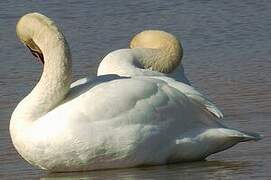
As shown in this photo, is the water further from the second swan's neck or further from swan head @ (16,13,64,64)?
swan head @ (16,13,64,64)

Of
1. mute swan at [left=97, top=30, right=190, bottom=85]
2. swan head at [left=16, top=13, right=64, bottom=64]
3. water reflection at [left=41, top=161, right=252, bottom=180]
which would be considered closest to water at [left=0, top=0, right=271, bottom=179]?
water reflection at [left=41, top=161, right=252, bottom=180]

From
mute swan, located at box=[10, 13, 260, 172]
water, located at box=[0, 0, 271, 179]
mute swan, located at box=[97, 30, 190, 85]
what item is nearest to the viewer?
mute swan, located at box=[10, 13, 260, 172]

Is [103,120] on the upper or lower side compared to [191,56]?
upper

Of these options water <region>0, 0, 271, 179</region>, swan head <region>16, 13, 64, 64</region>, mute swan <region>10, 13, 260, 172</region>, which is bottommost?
water <region>0, 0, 271, 179</region>

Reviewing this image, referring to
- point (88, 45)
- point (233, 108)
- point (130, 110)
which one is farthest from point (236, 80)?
point (130, 110)

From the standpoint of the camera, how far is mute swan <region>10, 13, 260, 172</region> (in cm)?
847

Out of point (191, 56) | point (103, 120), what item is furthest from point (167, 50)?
point (191, 56)

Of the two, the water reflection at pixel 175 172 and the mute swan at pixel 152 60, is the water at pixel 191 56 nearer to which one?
the water reflection at pixel 175 172

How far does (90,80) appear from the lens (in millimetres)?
8945

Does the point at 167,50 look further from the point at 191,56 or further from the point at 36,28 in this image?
the point at 191,56

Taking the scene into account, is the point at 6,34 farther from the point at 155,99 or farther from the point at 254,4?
the point at 155,99

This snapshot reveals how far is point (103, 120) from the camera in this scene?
28.0 ft

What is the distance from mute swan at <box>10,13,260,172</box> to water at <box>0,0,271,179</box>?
12cm

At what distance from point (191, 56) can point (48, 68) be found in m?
4.49
